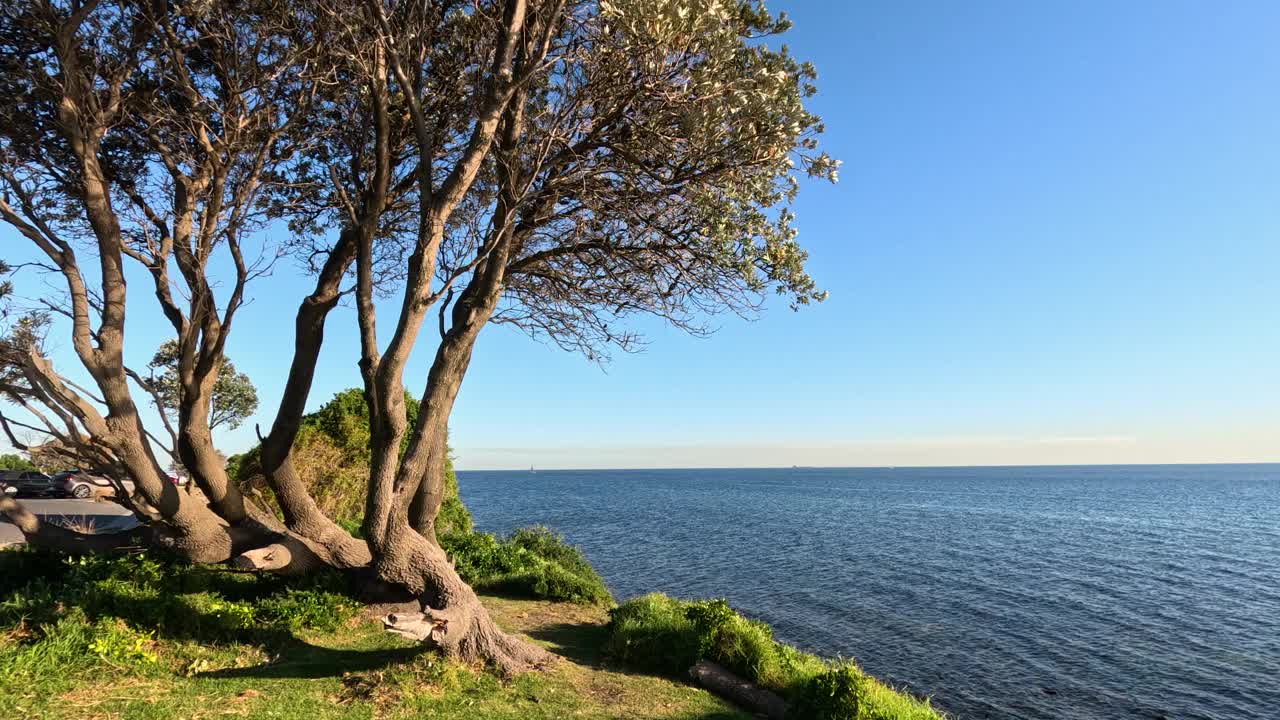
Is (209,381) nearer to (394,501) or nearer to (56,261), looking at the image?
(56,261)

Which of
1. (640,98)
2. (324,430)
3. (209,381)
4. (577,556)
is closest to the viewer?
(640,98)

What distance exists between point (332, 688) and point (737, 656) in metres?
5.36

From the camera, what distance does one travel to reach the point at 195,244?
982cm

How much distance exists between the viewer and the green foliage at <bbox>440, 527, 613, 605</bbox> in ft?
46.3

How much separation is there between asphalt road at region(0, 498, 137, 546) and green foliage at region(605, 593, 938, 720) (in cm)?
1631

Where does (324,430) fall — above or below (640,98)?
below

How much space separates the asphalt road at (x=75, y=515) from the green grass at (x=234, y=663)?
33.6 ft

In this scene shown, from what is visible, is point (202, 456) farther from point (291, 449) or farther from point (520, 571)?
point (520, 571)

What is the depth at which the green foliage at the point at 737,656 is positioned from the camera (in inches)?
315

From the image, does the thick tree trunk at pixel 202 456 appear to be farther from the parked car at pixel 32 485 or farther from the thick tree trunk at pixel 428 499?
the parked car at pixel 32 485

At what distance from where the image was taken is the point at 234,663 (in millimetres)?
7953

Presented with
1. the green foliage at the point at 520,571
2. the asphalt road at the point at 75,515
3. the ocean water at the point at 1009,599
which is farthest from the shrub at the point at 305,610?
the ocean water at the point at 1009,599

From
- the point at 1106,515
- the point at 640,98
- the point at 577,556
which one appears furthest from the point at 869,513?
the point at 640,98

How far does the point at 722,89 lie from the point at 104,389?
884 centimetres
